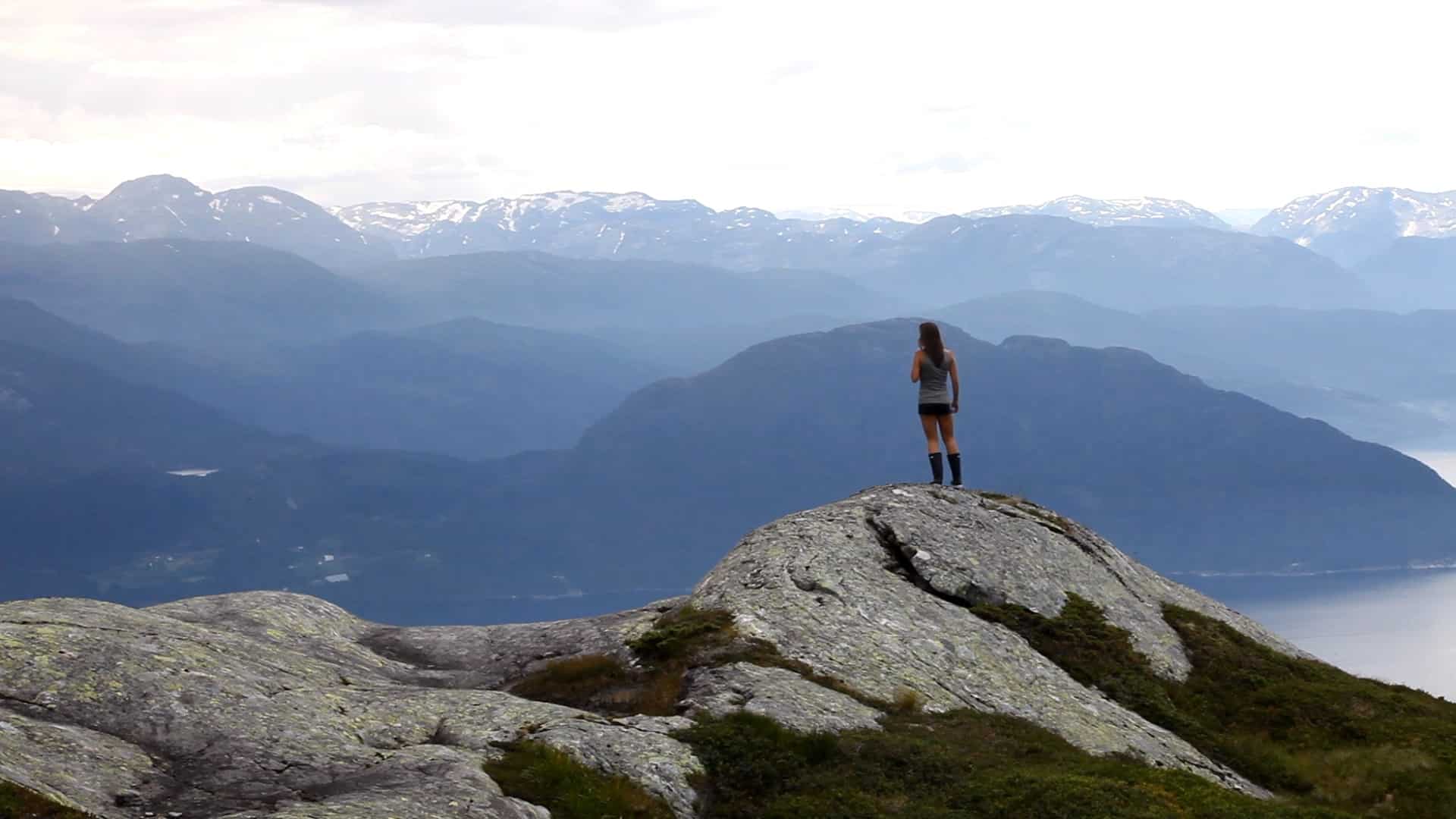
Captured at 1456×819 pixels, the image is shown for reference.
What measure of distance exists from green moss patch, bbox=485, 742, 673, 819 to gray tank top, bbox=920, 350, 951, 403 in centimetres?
1676

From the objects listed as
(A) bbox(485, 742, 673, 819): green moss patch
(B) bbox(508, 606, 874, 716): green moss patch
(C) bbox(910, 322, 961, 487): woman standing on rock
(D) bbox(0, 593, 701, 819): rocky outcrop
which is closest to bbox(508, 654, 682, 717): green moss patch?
(B) bbox(508, 606, 874, 716): green moss patch

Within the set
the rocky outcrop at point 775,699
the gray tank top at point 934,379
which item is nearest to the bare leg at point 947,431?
the gray tank top at point 934,379

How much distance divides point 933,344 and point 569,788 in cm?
1753

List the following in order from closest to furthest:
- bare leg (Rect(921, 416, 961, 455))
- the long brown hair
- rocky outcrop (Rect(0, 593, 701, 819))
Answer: rocky outcrop (Rect(0, 593, 701, 819)) < the long brown hair < bare leg (Rect(921, 416, 961, 455))

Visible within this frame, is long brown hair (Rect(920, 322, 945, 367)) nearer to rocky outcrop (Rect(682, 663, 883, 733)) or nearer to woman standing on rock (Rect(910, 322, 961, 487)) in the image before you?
woman standing on rock (Rect(910, 322, 961, 487))

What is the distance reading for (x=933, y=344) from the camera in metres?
32.0

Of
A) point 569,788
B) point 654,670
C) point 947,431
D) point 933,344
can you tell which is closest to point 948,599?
point 947,431

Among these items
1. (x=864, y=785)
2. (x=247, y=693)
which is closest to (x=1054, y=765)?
(x=864, y=785)

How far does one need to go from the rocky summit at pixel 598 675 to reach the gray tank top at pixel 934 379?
125 inches

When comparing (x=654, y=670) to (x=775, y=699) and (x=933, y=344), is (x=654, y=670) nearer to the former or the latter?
(x=775, y=699)

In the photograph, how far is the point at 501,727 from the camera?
21422 mm

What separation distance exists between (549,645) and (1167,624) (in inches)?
699

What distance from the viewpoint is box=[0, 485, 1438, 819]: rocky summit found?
18.3 metres

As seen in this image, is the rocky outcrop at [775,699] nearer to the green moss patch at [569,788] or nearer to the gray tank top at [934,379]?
the green moss patch at [569,788]
